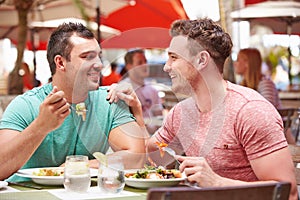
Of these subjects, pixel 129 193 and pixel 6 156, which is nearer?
pixel 129 193

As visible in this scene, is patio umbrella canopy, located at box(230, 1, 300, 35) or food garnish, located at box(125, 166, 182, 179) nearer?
food garnish, located at box(125, 166, 182, 179)

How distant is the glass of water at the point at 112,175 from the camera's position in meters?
2.86

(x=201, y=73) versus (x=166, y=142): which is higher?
(x=201, y=73)

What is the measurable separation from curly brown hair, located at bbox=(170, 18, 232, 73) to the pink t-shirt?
0.15 metres

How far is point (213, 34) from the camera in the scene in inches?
126

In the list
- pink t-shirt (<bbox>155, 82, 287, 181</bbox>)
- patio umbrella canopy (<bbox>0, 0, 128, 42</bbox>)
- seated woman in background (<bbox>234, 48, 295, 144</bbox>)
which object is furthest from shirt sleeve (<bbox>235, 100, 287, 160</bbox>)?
patio umbrella canopy (<bbox>0, 0, 128, 42</bbox>)

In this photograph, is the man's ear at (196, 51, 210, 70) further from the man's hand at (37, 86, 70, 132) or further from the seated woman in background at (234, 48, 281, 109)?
the seated woman in background at (234, 48, 281, 109)

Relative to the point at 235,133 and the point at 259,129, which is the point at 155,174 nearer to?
the point at 235,133

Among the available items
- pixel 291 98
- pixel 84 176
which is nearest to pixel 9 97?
pixel 84 176

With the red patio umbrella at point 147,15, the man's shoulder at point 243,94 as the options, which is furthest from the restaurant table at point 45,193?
the red patio umbrella at point 147,15

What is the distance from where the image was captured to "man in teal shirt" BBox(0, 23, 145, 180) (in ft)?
10.7

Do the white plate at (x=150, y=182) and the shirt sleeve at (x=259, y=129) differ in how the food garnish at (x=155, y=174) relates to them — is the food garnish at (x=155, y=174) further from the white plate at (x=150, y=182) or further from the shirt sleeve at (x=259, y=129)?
the shirt sleeve at (x=259, y=129)

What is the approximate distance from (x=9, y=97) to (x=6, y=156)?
405 centimetres

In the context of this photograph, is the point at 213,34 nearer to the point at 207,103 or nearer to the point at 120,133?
the point at 207,103
